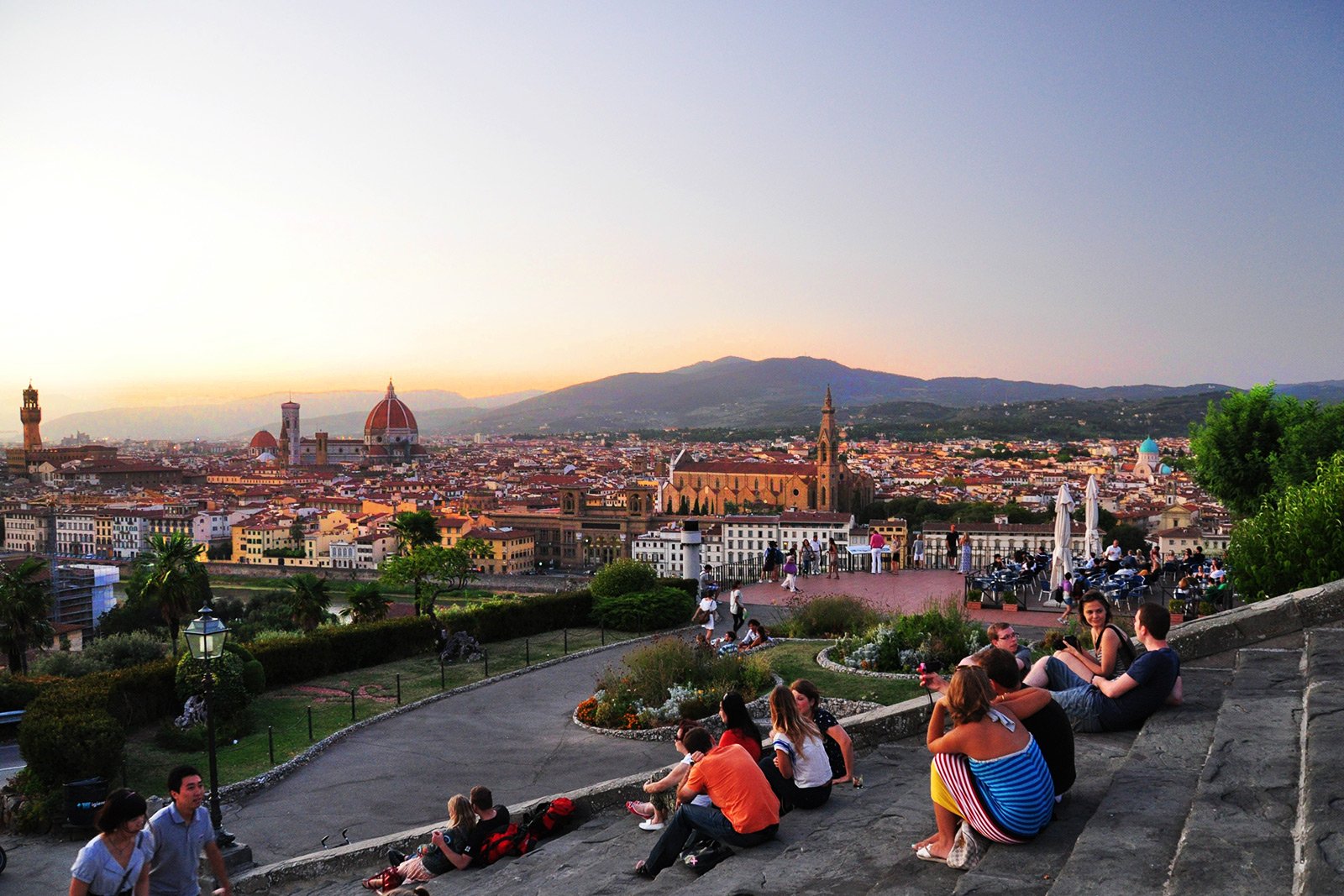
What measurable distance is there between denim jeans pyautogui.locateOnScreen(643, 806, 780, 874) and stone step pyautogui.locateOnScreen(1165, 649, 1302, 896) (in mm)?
1562

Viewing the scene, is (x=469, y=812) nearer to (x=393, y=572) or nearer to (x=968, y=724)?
(x=968, y=724)

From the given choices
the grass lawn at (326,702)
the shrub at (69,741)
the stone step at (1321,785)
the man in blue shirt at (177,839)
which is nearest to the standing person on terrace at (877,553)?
the grass lawn at (326,702)

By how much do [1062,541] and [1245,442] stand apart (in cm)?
623

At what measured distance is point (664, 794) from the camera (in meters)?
5.09

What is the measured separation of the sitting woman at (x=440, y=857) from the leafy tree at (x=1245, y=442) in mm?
14662

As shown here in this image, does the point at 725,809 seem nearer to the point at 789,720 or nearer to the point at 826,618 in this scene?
the point at 789,720

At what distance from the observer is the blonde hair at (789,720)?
4363mm

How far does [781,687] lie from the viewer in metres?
4.41

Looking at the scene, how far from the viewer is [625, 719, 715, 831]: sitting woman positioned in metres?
4.66

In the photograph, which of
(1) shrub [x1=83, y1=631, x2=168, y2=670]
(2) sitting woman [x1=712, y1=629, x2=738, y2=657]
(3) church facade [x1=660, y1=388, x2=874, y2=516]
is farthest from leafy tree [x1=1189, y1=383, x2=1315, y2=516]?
(3) church facade [x1=660, y1=388, x2=874, y2=516]

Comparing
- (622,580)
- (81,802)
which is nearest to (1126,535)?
(622,580)

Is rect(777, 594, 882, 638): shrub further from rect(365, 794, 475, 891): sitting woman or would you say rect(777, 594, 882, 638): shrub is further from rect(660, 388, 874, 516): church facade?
rect(660, 388, 874, 516): church facade

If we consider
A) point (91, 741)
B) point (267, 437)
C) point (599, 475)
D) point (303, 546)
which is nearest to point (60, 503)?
point (303, 546)

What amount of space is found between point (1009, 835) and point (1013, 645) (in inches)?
77.8
